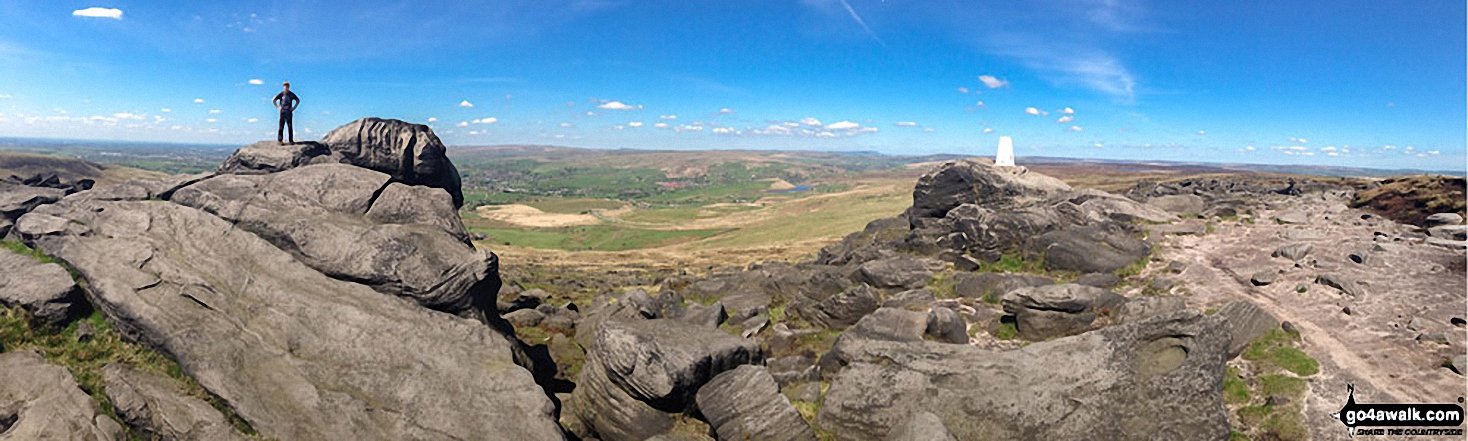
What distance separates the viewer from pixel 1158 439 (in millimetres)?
15984

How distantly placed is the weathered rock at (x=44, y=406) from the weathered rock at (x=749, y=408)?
14.7 m

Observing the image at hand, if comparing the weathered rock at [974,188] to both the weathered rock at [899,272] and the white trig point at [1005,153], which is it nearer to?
the white trig point at [1005,153]

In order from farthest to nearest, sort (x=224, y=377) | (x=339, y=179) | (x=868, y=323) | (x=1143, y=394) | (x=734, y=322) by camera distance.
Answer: (x=734, y=322)
(x=868, y=323)
(x=339, y=179)
(x=1143, y=394)
(x=224, y=377)

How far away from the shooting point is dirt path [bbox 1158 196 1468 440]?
683 inches

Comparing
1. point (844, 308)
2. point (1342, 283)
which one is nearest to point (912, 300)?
point (844, 308)

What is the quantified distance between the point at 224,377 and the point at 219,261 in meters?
4.89

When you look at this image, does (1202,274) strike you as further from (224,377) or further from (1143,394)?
(224,377)

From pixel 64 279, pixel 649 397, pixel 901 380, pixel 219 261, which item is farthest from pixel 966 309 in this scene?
pixel 64 279

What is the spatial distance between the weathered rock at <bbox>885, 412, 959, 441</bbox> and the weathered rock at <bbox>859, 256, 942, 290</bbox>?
55.9 feet

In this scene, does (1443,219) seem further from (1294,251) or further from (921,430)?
(921,430)

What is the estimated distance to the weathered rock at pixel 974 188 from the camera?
49.2 m

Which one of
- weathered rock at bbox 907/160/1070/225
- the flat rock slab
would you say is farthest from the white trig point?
the flat rock slab

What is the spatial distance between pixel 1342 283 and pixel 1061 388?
16436 mm

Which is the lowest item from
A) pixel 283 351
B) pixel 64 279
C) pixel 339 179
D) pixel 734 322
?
pixel 734 322
